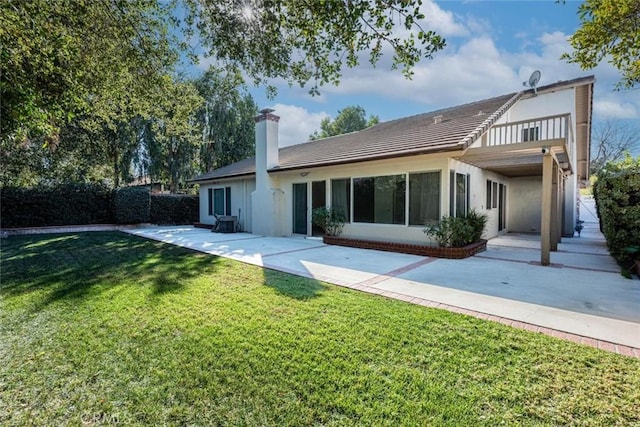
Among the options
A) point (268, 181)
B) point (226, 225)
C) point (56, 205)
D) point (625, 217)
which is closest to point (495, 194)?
point (625, 217)

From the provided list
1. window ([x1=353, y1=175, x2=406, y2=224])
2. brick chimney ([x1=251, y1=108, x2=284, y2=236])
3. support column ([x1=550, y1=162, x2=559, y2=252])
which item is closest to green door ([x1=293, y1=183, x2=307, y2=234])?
brick chimney ([x1=251, y1=108, x2=284, y2=236])

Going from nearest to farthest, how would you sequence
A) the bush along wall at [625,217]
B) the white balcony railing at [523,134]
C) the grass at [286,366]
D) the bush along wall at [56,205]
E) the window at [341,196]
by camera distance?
the grass at [286,366], the bush along wall at [625,217], the white balcony railing at [523,134], the window at [341,196], the bush along wall at [56,205]

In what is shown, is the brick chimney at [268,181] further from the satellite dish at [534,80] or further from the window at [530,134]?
the satellite dish at [534,80]

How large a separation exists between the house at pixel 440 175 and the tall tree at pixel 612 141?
20.1m

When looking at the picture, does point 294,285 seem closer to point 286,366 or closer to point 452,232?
point 286,366

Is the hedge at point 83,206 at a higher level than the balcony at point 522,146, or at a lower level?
lower

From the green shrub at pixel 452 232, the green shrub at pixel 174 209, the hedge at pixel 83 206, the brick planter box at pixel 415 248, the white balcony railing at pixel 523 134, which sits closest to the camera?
the brick planter box at pixel 415 248

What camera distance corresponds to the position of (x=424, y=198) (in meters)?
10.4

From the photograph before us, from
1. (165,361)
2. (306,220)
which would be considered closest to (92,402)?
(165,361)

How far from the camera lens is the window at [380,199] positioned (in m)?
10.9

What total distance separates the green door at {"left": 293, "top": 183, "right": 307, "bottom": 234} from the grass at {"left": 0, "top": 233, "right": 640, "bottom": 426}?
8947mm

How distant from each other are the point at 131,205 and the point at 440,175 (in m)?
17.6

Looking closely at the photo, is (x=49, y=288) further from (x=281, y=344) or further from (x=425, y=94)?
(x=425, y=94)

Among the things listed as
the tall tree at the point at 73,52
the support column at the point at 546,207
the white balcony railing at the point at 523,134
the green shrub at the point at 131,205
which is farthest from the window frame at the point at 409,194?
the green shrub at the point at 131,205
